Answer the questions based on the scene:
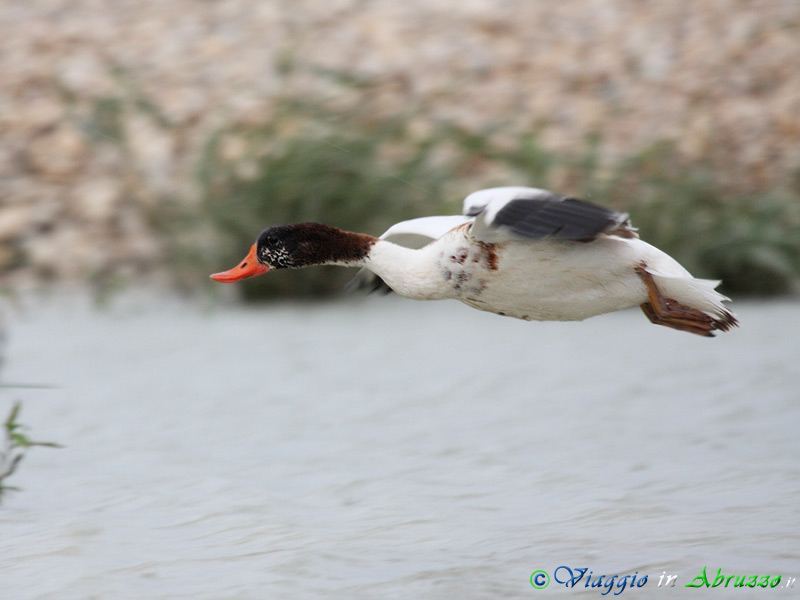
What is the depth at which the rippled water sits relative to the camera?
3.60 metres

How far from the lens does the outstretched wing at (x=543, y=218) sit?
3061 millimetres

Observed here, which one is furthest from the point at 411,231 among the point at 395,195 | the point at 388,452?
the point at 395,195

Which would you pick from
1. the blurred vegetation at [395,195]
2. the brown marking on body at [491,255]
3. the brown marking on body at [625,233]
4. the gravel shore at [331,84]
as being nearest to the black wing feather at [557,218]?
the brown marking on body at [491,255]

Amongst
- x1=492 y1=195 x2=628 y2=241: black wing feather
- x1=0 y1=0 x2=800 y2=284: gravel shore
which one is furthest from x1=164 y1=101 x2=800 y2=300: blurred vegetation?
x1=492 y1=195 x2=628 y2=241: black wing feather

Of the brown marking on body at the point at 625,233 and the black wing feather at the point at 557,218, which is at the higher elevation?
the black wing feather at the point at 557,218

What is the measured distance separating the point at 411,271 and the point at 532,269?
0.32 meters

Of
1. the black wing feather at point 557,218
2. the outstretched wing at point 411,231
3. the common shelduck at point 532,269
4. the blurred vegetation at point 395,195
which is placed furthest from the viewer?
the blurred vegetation at point 395,195

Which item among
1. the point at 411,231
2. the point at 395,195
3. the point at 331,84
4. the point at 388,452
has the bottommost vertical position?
the point at 388,452

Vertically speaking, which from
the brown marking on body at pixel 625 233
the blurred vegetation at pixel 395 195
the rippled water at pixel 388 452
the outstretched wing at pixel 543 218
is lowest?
the rippled water at pixel 388 452

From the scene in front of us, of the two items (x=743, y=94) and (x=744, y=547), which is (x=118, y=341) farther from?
(x=743, y=94)

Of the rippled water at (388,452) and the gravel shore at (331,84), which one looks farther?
the gravel shore at (331,84)

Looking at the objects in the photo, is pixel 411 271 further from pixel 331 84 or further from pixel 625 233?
pixel 331 84

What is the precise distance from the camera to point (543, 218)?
309 centimetres

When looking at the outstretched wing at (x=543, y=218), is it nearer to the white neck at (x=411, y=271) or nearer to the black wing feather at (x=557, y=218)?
the black wing feather at (x=557, y=218)
